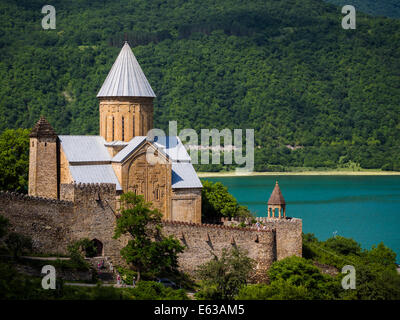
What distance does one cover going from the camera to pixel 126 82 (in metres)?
27.7

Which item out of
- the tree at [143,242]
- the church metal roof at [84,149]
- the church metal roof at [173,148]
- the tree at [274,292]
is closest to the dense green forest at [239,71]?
the church metal roof at [173,148]

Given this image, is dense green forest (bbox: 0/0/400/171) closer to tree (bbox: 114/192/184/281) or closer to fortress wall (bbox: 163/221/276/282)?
fortress wall (bbox: 163/221/276/282)

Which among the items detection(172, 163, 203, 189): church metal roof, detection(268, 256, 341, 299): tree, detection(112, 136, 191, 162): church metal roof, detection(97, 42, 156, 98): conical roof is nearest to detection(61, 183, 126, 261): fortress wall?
detection(112, 136, 191, 162): church metal roof

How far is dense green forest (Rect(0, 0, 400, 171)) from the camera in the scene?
76.6m

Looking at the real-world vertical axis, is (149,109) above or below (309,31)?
below

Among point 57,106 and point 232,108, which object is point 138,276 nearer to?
point 57,106

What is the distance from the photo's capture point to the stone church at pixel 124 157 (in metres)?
25.0

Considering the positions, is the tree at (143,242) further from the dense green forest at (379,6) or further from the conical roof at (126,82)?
the dense green forest at (379,6)

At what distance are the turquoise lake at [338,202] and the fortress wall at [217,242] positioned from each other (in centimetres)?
1961

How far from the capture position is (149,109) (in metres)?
27.8

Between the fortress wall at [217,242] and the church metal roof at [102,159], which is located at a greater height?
the church metal roof at [102,159]

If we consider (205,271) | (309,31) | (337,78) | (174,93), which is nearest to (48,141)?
(205,271)

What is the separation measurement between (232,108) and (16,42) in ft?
88.3

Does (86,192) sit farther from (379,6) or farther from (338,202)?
(379,6)
